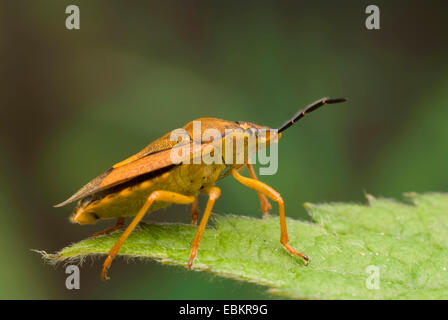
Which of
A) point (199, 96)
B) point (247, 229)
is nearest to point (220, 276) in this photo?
point (247, 229)

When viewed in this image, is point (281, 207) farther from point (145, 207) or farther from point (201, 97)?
point (201, 97)

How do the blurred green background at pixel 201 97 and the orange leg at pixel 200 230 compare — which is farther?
the blurred green background at pixel 201 97

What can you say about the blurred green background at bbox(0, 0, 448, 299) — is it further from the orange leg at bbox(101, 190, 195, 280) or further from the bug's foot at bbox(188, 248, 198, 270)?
the bug's foot at bbox(188, 248, 198, 270)

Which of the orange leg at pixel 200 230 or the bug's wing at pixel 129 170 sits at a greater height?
the bug's wing at pixel 129 170

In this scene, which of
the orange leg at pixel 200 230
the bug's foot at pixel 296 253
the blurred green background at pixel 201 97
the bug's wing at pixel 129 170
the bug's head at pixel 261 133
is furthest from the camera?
the blurred green background at pixel 201 97

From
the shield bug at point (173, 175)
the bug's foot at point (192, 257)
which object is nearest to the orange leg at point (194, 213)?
the shield bug at point (173, 175)

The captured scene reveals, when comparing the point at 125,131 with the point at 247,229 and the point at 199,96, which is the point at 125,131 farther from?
the point at 247,229

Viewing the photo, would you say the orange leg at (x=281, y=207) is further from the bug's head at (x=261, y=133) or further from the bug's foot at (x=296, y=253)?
the bug's head at (x=261, y=133)

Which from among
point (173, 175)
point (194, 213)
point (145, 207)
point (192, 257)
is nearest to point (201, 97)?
point (194, 213)

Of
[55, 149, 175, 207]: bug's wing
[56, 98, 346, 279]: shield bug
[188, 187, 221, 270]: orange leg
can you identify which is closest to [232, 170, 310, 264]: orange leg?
[56, 98, 346, 279]: shield bug
